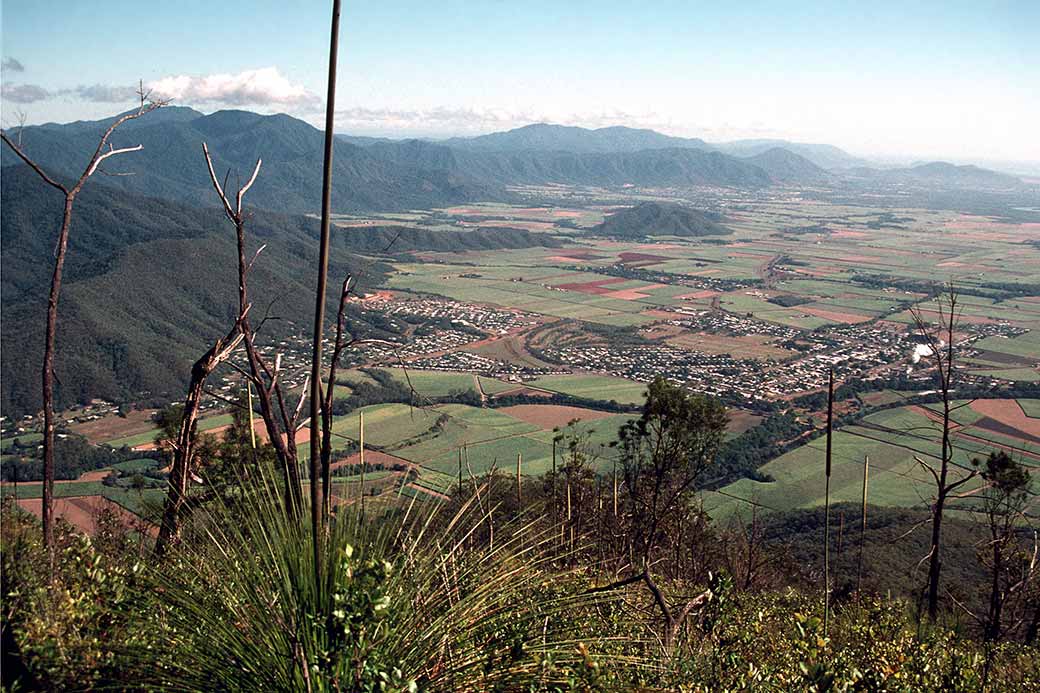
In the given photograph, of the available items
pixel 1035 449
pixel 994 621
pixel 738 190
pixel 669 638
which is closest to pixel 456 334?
pixel 1035 449

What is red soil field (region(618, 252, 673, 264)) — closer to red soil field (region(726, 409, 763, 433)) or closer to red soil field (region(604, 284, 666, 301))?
red soil field (region(604, 284, 666, 301))

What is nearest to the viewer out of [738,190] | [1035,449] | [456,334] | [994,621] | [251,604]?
[251,604]

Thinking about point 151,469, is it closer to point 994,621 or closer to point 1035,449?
point 994,621

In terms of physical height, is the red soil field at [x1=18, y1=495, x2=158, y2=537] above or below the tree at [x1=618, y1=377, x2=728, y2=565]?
below

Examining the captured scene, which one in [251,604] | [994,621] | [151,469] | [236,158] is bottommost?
[151,469]

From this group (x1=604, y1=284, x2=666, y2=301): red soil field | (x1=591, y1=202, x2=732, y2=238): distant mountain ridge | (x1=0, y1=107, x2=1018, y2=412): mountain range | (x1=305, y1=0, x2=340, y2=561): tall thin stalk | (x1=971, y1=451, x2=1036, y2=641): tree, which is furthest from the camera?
(x1=591, y1=202, x2=732, y2=238): distant mountain ridge

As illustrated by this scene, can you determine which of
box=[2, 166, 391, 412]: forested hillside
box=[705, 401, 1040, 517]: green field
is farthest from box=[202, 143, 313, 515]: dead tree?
box=[2, 166, 391, 412]: forested hillside

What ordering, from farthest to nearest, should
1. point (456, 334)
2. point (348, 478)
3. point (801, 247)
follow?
point (801, 247) < point (456, 334) < point (348, 478)

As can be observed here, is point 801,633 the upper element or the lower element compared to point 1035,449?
upper
